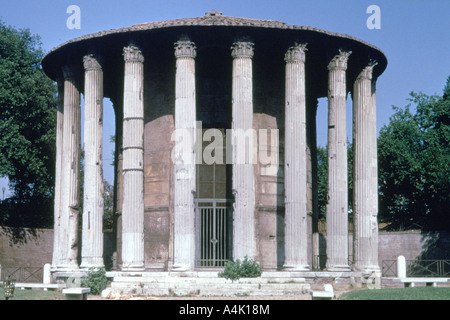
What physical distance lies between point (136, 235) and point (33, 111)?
14.5m

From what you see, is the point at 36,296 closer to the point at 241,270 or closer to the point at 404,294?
the point at 241,270

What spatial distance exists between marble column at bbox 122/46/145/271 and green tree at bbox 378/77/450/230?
20045 mm

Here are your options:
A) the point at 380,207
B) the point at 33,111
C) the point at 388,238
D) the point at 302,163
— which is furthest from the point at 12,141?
the point at 380,207

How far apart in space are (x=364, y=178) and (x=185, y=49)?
8.34 m

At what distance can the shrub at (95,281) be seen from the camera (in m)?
24.5

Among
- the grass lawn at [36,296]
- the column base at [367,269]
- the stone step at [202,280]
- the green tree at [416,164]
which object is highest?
the green tree at [416,164]

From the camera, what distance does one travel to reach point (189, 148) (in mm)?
25578

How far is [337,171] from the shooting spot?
2714 centimetres

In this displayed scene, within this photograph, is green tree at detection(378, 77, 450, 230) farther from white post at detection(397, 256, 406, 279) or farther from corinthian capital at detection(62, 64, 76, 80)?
corinthian capital at detection(62, 64, 76, 80)

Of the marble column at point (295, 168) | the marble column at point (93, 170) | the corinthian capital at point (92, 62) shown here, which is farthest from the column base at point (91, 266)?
the corinthian capital at point (92, 62)

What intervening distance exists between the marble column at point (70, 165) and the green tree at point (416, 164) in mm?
20549

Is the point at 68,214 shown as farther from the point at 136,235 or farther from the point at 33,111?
the point at 33,111

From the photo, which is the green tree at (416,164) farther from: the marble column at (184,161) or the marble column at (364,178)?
the marble column at (184,161)

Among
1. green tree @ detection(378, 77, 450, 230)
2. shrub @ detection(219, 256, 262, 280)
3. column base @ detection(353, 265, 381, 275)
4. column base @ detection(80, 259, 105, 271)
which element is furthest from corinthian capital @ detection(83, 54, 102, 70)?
green tree @ detection(378, 77, 450, 230)
